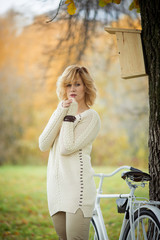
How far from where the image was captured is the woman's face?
2.65 m

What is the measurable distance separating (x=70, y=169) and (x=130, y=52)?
1.07 metres

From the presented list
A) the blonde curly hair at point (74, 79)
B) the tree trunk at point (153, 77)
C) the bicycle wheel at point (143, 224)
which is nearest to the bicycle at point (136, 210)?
the bicycle wheel at point (143, 224)

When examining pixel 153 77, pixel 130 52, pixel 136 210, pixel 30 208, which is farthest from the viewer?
pixel 30 208

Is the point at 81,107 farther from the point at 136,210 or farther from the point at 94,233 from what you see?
the point at 94,233

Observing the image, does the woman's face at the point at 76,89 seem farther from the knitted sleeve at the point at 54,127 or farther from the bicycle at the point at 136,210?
the bicycle at the point at 136,210

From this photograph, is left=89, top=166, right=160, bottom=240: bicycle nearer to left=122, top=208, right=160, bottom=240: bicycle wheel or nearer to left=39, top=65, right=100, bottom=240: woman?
left=122, top=208, right=160, bottom=240: bicycle wheel

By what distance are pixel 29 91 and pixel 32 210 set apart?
263 inches

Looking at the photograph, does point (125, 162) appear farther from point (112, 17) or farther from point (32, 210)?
point (112, 17)

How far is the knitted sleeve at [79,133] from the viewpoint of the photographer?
239 centimetres

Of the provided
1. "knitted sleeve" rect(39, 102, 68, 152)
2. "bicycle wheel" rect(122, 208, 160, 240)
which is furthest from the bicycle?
"knitted sleeve" rect(39, 102, 68, 152)

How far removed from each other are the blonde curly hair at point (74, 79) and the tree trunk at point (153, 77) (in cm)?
45

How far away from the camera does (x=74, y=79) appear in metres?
2.64

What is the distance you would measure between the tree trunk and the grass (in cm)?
64

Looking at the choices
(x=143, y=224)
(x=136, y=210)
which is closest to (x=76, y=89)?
(x=136, y=210)
